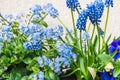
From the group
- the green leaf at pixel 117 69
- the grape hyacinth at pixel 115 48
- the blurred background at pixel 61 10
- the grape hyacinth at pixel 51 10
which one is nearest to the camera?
the green leaf at pixel 117 69

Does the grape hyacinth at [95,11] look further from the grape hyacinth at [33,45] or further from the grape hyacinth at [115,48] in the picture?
the grape hyacinth at [33,45]

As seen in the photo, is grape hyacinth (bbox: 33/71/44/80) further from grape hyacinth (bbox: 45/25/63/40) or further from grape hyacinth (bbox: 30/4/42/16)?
grape hyacinth (bbox: 30/4/42/16)

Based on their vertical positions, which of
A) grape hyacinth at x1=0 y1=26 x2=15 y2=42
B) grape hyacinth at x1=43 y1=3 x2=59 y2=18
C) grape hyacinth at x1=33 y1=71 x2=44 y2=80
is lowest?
grape hyacinth at x1=33 y1=71 x2=44 y2=80

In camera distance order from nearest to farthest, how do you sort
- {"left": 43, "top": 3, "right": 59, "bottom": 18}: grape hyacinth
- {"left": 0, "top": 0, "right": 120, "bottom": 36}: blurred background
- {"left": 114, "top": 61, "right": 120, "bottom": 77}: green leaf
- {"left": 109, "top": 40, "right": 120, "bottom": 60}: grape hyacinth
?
{"left": 114, "top": 61, "right": 120, "bottom": 77}: green leaf, {"left": 109, "top": 40, "right": 120, "bottom": 60}: grape hyacinth, {"left": 43, "top": 3, "right": 59, "bottom": 18}: grape hyacinth, {"left": 0, "top": 0, "right": 120, "bottom": 36}: blurred background

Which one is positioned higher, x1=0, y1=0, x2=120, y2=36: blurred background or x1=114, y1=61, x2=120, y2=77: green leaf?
x1=0, y1=0, x2=120, y2=36: blurred background

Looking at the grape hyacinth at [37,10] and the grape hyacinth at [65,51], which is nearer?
the grape hyacinth at [65,51]

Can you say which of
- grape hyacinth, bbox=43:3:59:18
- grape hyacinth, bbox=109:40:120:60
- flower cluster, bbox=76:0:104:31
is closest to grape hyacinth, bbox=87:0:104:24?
flower cluster, bbox=76:0:104:31

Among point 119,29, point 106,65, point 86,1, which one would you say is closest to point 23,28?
point 106,65

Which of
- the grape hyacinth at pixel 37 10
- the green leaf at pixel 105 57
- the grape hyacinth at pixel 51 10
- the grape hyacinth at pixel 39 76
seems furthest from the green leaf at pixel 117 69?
the grape hyacinth at pixel 37 10

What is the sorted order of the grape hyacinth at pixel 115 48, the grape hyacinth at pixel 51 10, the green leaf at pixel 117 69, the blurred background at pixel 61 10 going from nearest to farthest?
the green leaf at pixel 117 69
the grape hyacinth at pixel 115 48
the grape hyacinth at pixel 51 10
the blurred background at pixel 61 10

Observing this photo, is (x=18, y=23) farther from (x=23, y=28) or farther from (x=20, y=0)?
(x=20, y=0)

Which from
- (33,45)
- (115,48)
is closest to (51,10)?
(33,45)

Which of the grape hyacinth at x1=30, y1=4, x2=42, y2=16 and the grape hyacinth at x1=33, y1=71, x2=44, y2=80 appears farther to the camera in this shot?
the grape hyacinth at x1=30, y1=4, x2=42, y2=16

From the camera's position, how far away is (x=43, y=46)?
2318mm
